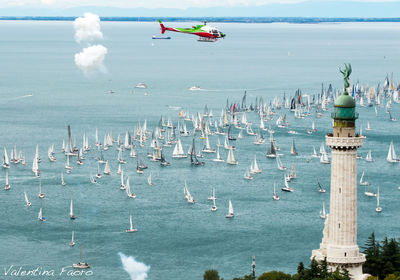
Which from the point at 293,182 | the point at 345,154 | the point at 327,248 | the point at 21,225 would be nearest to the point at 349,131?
the point at 345,154

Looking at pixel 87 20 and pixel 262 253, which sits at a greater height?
pixel 87 20

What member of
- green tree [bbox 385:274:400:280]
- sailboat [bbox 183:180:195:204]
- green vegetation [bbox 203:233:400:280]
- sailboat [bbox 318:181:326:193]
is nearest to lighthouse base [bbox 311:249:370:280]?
green vegetation [bbox 203:233:400:280]

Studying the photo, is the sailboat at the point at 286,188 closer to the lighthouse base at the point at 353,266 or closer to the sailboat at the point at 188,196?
the sailboat at the point at 188,196

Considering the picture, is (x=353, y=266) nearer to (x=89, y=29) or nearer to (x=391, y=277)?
(x=391, y=277)

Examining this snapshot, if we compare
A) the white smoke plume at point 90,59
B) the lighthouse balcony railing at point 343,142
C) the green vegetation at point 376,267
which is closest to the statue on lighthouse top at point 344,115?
the lighthouse balcony railing at point 343,142

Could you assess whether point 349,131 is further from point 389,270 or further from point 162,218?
point 162,218
